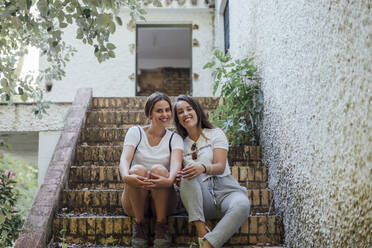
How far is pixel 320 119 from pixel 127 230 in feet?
4.65

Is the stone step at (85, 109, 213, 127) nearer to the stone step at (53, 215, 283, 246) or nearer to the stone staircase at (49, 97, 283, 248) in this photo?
the stone staircase at (49, 97, 283, 248)

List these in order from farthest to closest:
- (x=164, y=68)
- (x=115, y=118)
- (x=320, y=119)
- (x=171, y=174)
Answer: (x=164, y=68), (x=115, y=118), (x=171, y=174), (x=320, y=119)

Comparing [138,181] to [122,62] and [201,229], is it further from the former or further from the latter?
[122,62]

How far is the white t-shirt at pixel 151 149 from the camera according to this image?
236cm

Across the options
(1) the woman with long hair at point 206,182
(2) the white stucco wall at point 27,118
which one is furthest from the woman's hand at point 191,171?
(2) the white stucco wall at point 27,118

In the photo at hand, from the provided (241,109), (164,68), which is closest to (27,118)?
(241,109)

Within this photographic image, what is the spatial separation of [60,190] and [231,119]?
1.51 meters

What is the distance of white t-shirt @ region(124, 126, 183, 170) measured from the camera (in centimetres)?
236

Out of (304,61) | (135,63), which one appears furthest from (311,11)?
(135,63)

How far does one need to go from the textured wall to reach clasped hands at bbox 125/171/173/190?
0.78m

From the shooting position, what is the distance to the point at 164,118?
7.80 ft

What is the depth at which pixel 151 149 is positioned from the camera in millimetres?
2400

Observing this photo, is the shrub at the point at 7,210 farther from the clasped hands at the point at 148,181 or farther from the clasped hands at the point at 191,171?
the clasped hands at the point at 191,171

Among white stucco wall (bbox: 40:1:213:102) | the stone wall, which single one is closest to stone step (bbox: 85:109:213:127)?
the stone wall
